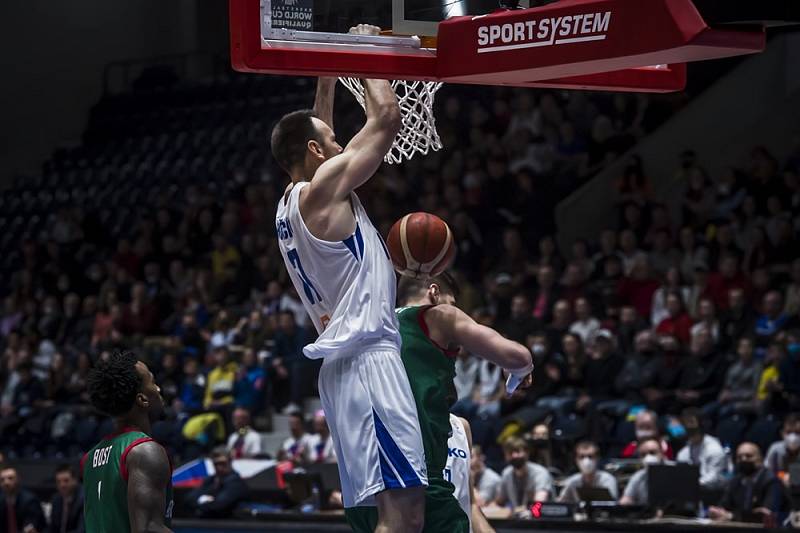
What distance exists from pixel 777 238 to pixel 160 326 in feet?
26.6

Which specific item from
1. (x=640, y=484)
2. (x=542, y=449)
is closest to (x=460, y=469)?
(x=640, y=484)

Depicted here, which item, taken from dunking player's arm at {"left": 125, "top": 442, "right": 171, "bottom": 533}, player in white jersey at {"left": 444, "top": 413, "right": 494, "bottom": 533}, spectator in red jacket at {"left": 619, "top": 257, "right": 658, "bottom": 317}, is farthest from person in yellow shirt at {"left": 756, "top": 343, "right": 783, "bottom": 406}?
dunking player's arm at {"left": 125, "top": 442, "right": 171, "bottom": 533}

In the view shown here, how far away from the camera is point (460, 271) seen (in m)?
16.1

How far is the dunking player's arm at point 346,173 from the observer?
4.83 metres

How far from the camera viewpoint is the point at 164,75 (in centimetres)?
2478

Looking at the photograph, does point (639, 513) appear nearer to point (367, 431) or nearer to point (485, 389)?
point (485, 389)

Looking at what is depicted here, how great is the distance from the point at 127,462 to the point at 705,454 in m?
7.55

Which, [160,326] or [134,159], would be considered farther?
[134,159]

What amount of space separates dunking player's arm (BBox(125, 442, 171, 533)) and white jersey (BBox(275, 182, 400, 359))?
27.3 inches

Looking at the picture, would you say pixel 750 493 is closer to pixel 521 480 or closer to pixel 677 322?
pixel 521 480

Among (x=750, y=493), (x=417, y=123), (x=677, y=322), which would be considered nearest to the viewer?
(x=417, y=123)

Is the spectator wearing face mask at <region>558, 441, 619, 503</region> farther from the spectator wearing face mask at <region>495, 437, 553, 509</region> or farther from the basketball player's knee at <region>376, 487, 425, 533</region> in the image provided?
the basketball player's knee at <region>376, 487, 425, 533</region>

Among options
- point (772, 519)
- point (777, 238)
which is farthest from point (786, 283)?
point (772, 519)

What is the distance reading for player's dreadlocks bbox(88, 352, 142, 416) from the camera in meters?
5.15
